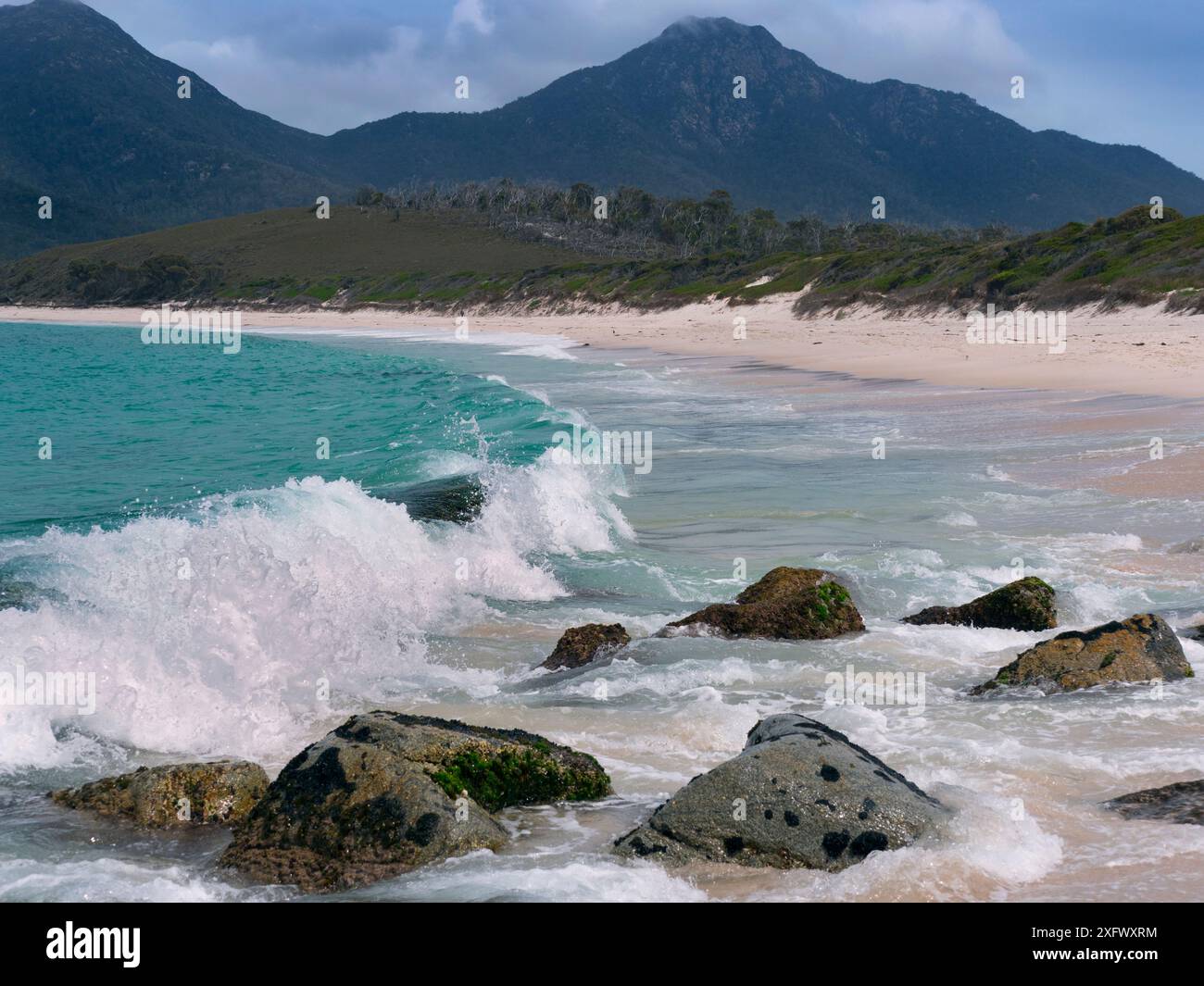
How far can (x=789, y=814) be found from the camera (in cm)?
457

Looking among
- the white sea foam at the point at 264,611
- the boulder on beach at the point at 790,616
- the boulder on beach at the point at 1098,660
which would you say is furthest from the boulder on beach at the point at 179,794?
the boulder on beach at the point at 1098,660

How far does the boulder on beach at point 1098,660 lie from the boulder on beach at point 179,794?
4011 mm

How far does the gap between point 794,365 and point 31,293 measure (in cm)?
10767

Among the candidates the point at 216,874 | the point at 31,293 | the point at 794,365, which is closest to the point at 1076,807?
the point at 216,874

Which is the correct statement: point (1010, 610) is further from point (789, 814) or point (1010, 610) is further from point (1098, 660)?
point (789, 814)

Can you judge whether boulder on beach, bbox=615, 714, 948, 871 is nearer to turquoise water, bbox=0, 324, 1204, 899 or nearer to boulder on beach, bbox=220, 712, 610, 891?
turquoise water, bbox=0, 324, 1204, 899

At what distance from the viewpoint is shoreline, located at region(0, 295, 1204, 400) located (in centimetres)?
2342

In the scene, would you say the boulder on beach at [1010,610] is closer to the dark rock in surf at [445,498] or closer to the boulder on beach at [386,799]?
the boulder on beach at [386,799]

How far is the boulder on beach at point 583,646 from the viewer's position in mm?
7539

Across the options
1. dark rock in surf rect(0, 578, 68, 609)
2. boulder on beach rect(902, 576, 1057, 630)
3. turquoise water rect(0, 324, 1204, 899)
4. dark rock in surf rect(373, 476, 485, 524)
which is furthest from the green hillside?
dark rock in surf rect(0, 578, 68, 609)

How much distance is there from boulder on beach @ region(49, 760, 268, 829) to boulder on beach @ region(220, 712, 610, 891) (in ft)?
1.32

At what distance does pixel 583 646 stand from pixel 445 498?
6.11 meters

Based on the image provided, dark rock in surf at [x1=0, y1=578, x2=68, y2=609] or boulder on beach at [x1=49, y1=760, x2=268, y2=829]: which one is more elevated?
dark rock in surf at [x1=0, y1=578, x2=68, y2=609]

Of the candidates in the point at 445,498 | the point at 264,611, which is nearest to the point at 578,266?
the point at 445,498
